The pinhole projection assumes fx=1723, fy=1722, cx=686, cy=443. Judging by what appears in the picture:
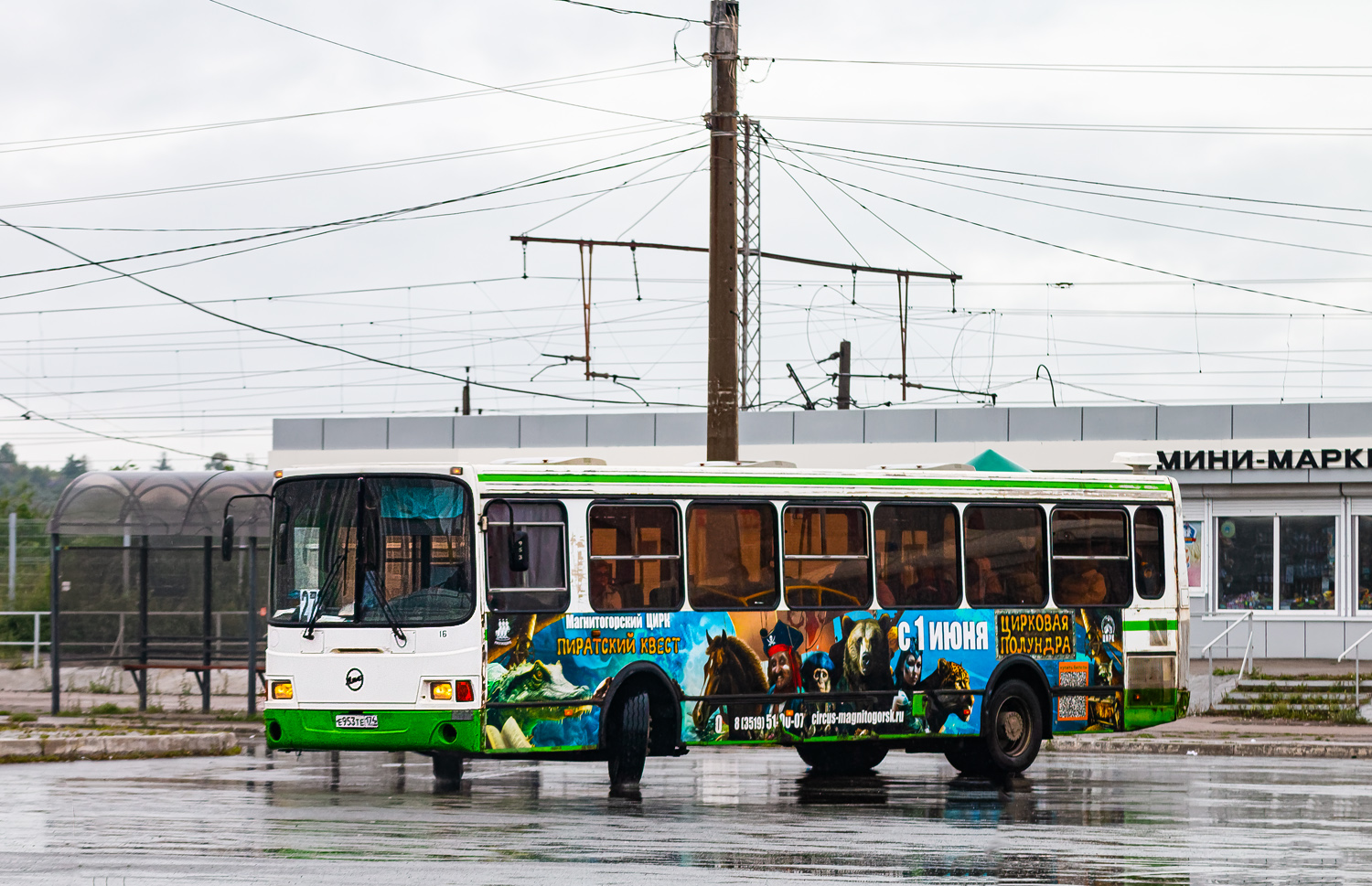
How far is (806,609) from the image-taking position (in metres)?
15.8

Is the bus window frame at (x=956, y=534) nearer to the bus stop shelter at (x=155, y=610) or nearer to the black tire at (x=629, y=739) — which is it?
the black tire at (x=629, y=739)

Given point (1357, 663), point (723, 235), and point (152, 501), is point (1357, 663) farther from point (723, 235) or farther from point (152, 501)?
point (152, 501)

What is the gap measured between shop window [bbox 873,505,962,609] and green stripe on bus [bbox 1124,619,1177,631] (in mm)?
2169

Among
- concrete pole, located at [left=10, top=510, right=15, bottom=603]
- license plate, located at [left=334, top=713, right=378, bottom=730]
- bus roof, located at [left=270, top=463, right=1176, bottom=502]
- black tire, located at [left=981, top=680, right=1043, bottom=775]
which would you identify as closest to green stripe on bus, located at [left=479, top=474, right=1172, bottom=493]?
bus roof, located at [left=270, top=463, right=1176, bottom=502]

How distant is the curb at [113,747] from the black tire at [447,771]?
3.54 meters

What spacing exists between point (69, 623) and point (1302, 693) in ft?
61.6

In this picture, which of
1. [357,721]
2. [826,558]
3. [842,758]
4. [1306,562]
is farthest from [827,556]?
[1306,562]

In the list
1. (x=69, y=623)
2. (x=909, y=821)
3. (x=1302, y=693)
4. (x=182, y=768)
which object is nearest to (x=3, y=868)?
(x=909, y=821)

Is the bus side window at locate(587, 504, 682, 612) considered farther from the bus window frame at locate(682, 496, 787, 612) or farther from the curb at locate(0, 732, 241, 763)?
the curb at locate(0, 732, 241, 763)

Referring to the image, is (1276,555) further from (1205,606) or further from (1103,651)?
(1103,651)

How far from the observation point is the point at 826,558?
16000 millimetres

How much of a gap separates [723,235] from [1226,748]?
8782mm

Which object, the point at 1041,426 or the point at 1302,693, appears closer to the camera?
the point at 1302,693

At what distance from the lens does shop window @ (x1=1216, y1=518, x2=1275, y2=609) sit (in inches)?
1340
